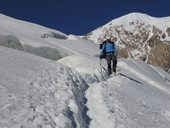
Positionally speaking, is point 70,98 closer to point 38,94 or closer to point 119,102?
point 38,94

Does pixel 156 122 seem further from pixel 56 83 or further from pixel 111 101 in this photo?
pixel 56 83

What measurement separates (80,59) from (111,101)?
9.30 metres

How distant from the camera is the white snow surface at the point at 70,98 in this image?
13.7 meters

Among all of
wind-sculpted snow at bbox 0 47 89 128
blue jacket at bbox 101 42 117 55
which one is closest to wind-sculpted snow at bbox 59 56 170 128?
wind-sculpted snow at bbox 0 47 89 128

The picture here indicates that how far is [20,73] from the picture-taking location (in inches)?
704

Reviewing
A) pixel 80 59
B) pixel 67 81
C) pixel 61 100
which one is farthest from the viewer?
pixel 80 59

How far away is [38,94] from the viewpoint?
1567 cm

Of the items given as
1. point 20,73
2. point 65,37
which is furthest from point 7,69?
point 65,37

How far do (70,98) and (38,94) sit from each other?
141 centimetres

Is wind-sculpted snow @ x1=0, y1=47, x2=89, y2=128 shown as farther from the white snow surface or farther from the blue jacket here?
the blue jacket

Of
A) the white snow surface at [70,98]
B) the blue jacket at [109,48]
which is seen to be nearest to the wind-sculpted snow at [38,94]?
the white snow surface at [70,98]

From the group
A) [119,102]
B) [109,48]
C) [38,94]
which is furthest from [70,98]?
[109,48]

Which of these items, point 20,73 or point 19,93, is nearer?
point 19,93

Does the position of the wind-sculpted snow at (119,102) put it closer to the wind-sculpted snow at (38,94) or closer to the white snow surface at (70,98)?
the white snow surface at (70,98)
